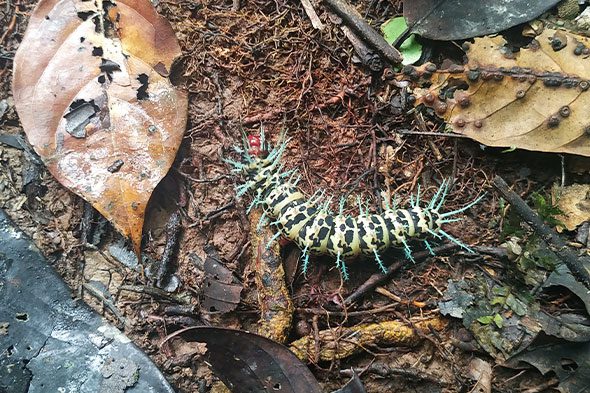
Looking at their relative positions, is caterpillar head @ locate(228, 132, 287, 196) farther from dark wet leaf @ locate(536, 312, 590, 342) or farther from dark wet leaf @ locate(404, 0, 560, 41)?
dark wet leaf @ locate(536, 312, 590, 342)

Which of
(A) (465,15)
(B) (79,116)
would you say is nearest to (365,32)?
(A) (465,15)

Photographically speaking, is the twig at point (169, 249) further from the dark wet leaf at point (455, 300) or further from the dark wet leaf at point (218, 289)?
the dark wet leaf at point (455, 300)

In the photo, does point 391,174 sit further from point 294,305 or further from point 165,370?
point 165,370

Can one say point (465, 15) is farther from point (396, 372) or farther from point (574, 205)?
point (396, 372)

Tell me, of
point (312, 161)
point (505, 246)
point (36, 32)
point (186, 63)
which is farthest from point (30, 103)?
point (505, 246)

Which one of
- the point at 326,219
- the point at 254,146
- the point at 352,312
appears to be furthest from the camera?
the point at 254,146

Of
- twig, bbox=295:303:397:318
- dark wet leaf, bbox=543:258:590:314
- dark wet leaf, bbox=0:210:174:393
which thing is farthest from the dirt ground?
dark wet leaf, bbox=543:258:590:314

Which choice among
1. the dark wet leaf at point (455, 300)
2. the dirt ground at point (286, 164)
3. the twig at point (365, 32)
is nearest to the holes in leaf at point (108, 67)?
the dirt ground at point (286, 164)

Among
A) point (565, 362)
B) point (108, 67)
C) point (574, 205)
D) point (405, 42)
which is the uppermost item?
point (108, 67)
